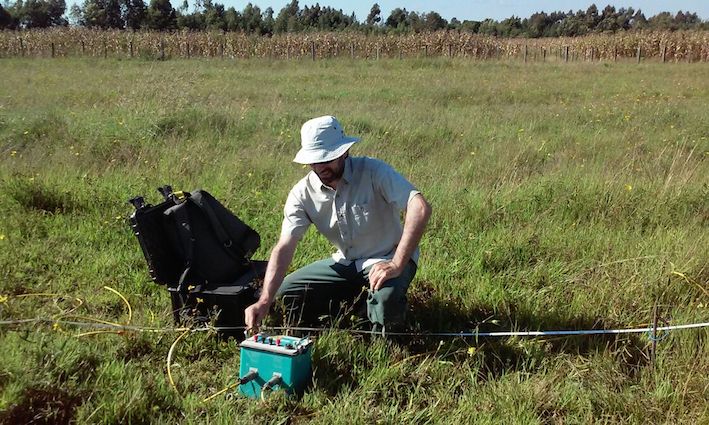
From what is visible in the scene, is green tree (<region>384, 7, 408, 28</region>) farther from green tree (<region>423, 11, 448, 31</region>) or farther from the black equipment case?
the black equipment case

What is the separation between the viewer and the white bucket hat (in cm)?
291

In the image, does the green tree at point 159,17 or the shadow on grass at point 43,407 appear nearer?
the shadow on grass at point 43,407

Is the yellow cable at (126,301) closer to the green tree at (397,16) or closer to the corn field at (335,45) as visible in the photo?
the corn field at (335,45)

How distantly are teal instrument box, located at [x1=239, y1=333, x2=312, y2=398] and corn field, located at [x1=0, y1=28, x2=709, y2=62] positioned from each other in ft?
82.4

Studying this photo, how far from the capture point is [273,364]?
260cm

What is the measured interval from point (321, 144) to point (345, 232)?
55 centimetres

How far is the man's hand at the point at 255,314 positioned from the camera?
281 centimetres

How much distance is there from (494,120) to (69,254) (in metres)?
6.70

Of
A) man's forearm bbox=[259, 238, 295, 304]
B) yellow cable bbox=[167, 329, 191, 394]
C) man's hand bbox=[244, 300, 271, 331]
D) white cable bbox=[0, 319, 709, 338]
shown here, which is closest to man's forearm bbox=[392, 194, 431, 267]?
white cable bbox=[0, 319, 709, 338]

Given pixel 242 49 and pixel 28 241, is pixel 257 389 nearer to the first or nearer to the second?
pixel 28 241

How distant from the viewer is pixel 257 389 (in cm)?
263

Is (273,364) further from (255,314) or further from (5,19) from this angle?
(5,19)

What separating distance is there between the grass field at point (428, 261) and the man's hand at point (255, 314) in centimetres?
27

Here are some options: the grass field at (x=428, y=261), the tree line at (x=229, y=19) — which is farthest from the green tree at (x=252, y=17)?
the grass field at (x=428, y=261)
